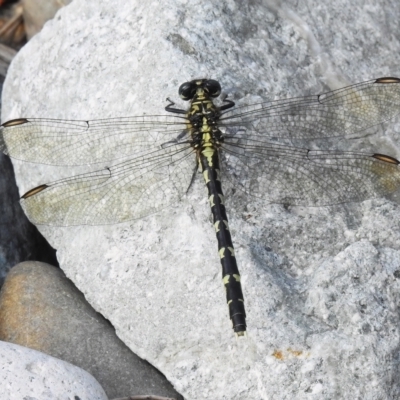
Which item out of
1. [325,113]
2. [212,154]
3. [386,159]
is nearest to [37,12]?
[212,154]

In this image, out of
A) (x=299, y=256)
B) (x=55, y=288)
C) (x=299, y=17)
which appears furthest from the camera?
(x=299, y=17)

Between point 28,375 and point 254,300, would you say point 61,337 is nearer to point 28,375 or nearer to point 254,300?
point 28,375

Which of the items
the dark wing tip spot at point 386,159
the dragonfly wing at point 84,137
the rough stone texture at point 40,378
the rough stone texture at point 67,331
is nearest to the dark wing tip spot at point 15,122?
the dragonfly wing at point 84,137

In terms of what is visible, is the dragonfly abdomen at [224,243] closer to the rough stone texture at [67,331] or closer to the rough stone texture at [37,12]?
the rough stone texture at [67,331]

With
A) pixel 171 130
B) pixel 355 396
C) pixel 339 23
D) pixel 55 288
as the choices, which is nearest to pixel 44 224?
pixel 55 288

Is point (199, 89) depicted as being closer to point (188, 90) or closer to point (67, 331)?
point (188, 90)
